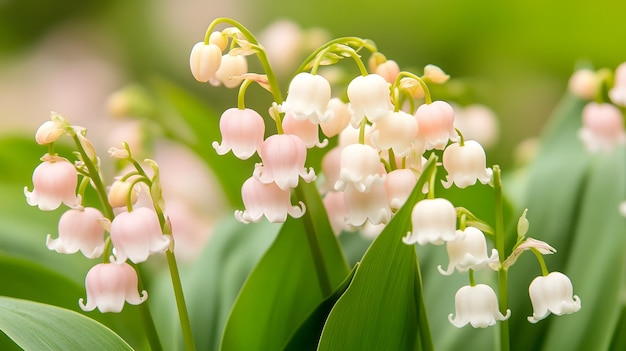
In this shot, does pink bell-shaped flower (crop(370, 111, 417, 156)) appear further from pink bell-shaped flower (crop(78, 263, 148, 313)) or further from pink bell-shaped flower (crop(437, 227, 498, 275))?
pink bell-shaped flower (crop(78, 263, 148, 313))

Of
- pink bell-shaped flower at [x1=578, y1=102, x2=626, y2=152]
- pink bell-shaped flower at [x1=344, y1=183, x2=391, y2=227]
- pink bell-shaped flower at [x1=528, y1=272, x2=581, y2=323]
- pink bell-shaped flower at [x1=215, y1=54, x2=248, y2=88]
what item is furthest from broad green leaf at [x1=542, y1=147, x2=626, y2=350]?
pink bell-shaped flower at [x1=215, y1=54, x2=248, y2=88]

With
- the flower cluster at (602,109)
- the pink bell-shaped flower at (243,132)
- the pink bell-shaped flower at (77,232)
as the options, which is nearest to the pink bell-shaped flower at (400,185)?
the pink bell-shaped flower at (243,132)

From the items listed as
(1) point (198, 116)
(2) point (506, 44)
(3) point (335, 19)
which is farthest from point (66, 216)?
(3) point (335, 19)

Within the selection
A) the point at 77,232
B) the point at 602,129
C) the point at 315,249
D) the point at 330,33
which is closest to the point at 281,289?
the point at 315,249

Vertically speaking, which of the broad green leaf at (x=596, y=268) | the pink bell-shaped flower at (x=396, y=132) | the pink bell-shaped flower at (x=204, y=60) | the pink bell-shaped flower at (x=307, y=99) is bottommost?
the broad green leaf at (x=596, y=268)

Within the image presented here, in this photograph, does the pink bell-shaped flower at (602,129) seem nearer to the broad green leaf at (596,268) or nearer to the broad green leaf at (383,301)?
the broad green leaf at (596,268)

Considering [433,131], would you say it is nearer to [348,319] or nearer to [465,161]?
[465,161]
